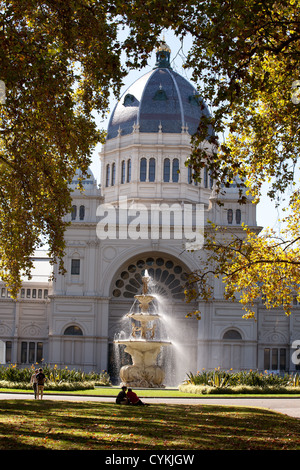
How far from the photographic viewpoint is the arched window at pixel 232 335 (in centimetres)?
6028

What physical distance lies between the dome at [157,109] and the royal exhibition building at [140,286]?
722 millimetres

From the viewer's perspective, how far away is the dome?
229 ft

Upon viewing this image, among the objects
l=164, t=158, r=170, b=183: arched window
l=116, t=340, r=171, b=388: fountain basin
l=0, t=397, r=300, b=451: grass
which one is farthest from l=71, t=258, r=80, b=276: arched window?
l=0, t=397, r=300, b=451: grass

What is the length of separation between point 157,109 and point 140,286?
18.1 metres

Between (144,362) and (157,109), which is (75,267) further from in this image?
(144,362)

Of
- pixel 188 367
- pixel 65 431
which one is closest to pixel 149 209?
pixel 188 367

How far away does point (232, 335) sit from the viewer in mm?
60406

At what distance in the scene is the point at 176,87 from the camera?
234 feet

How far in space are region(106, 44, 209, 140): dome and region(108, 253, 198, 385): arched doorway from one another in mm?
13758

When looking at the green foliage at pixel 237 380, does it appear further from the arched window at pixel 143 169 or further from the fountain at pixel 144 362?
the arched window at pixel 143 169

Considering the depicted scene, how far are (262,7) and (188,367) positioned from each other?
48.1m

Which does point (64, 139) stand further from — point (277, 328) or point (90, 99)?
point (277, 328)

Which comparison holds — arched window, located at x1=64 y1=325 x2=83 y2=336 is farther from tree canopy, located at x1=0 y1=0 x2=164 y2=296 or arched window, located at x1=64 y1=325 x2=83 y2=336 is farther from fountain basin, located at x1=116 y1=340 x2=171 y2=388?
tree canopy, located at x1=0 y1=0 x2=164 y2=296

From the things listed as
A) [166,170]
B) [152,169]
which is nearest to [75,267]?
[152,169]
